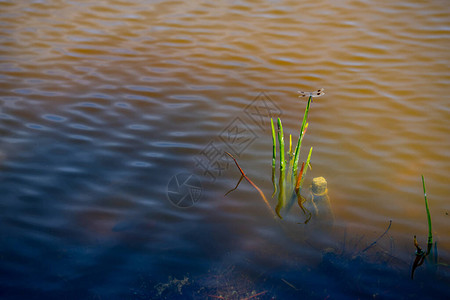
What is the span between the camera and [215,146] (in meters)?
3.16

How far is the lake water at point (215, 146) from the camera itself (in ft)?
7.27

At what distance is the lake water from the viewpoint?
221 centimetres

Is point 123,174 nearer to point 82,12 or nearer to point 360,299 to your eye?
point 360,299

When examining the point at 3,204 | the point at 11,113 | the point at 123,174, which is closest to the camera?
the point at 3,204

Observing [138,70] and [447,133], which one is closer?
[447,133]

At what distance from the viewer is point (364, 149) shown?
309cm

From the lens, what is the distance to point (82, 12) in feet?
17.4

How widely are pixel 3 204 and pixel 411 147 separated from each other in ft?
9.12

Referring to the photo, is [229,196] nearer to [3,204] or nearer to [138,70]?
[3,204]

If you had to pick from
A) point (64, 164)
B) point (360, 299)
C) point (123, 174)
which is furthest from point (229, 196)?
point (64, 164)

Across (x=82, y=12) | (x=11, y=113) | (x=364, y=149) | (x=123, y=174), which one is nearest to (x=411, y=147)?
(x=364, y=149)

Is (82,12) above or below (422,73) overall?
above

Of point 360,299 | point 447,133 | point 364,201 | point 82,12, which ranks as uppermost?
point 82,12

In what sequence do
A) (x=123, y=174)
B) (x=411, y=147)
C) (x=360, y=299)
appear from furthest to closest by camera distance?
(x=411, y=147) < (x=123, y=174) < (x=360, y=299)
